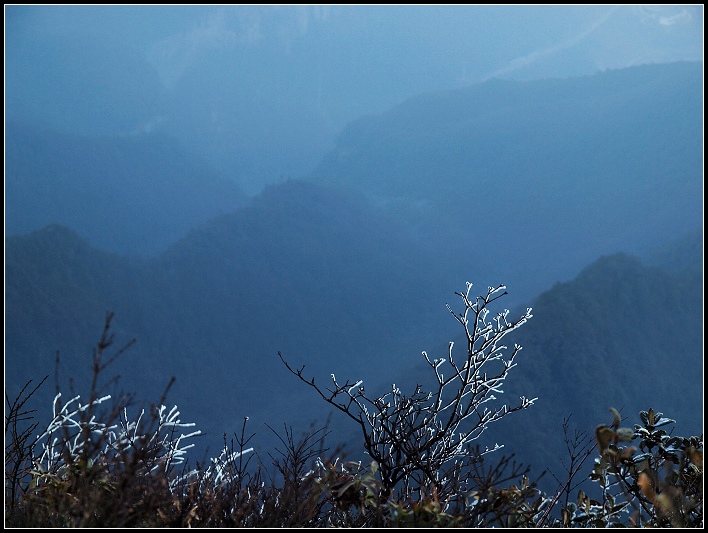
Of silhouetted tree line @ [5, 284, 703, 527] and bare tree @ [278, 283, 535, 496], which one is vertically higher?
bare tree @ [278, 283, 535, 496]

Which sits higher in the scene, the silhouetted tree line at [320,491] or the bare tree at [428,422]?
the bare tree at [428,422]

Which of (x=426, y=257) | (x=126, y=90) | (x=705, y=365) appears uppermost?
(x=126, y=90)

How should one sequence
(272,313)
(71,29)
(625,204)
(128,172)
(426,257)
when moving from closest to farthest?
1. (272,313)
2. (426,257)
3. (625,204)
4. (128,172)
5. (71,29)

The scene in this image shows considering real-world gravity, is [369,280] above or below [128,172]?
below

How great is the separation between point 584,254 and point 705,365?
151ft

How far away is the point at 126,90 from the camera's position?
7088 centimetres

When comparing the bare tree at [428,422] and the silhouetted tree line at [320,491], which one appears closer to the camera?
the silhouetted tree line at [320,491]

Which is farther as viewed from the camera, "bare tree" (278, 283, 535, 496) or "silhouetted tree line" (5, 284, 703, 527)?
"bare tree" (278, 283, 535, 496)

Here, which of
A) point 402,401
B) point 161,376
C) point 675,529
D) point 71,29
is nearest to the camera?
point 675,529

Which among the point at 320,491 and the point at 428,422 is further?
the point at 428,422

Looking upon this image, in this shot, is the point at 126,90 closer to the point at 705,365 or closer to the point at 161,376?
the point at 161,376

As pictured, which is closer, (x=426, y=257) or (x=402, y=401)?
(x=402, y=401)

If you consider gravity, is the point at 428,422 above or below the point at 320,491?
above

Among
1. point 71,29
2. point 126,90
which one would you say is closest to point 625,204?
point 126,90
